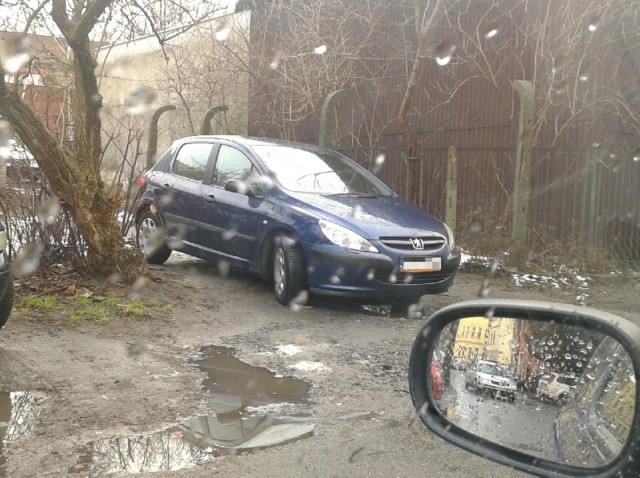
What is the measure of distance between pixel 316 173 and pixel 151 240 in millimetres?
2482

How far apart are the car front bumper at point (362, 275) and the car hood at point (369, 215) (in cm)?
24

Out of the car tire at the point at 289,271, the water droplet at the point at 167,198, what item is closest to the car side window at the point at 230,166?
the water droplet at the point at 167,198

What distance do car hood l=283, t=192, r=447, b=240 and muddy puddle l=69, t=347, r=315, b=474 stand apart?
2.13m

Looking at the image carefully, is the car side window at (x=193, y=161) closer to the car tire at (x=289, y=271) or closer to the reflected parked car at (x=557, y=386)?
the car tire at (x=289, y=271)

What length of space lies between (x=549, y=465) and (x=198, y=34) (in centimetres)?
1608

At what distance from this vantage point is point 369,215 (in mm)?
7105

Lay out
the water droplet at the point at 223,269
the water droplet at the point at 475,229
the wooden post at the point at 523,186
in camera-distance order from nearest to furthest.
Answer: the water droplet at the point at 223,269 < the wooden post at the point at 523,186 < the water droplet at the point at 475,229

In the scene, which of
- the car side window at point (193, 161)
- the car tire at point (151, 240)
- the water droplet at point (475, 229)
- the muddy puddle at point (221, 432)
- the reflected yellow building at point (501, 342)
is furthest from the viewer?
the water droplet at point (475, 229)

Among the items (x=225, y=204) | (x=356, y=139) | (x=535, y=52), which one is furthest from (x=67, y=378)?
(x=356, y=139)

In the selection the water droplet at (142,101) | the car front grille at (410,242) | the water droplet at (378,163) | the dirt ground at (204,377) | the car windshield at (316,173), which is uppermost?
the water droplet at (142,101)

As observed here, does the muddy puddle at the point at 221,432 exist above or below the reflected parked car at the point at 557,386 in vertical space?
below

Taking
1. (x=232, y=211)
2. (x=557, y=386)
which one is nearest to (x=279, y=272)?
(x=232, y=211)

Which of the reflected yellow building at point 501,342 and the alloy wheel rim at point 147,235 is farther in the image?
the alloy wheel rim at point 147,235

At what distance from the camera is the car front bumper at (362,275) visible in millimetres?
6668
